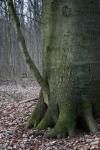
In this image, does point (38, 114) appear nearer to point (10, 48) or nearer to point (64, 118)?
point (64, 118)

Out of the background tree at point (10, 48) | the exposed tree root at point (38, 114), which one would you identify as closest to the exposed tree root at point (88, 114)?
the exposed tree root at point (38, 114)

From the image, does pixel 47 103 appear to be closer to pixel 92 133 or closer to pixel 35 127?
pixel 35 127

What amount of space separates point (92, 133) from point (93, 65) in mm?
1238

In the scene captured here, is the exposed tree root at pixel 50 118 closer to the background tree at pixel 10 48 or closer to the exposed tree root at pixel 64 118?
the exposed tree root at pixel 64 118

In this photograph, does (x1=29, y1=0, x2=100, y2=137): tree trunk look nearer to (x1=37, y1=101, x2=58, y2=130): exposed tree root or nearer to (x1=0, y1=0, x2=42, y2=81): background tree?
(x1=37, y1=101, x2=58, y2=130): exposed tree root

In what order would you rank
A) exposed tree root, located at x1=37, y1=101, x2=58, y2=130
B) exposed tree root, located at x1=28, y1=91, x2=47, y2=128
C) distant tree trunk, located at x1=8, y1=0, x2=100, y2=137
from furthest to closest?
exposed tree root, located at x1=28, y1=91, x2=47, y2=128, exposed tree root, located at x1=37, y1=101, x2=58, y2=130, distant tree trunk, located at x1=8, y1=0, x2=100, y2=137

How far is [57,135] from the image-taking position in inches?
238

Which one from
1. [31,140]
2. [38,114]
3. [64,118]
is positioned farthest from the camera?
[38,114]

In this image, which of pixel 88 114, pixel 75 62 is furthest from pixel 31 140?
pixel 75 62

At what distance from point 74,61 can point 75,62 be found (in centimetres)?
3

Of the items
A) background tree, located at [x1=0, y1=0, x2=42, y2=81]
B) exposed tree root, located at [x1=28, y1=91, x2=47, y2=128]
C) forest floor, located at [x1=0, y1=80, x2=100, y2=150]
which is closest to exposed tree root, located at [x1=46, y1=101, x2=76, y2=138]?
forest floor, located at [x1=0, y1=80, x2=100, y2=150]

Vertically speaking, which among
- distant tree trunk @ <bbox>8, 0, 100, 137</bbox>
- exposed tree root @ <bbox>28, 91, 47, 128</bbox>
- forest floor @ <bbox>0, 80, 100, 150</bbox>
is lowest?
forest floor @ <bbox>0, 80, 100, 150</bbox>

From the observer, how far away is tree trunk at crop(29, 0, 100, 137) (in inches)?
252

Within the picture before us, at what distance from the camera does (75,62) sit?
6445 millimetres
